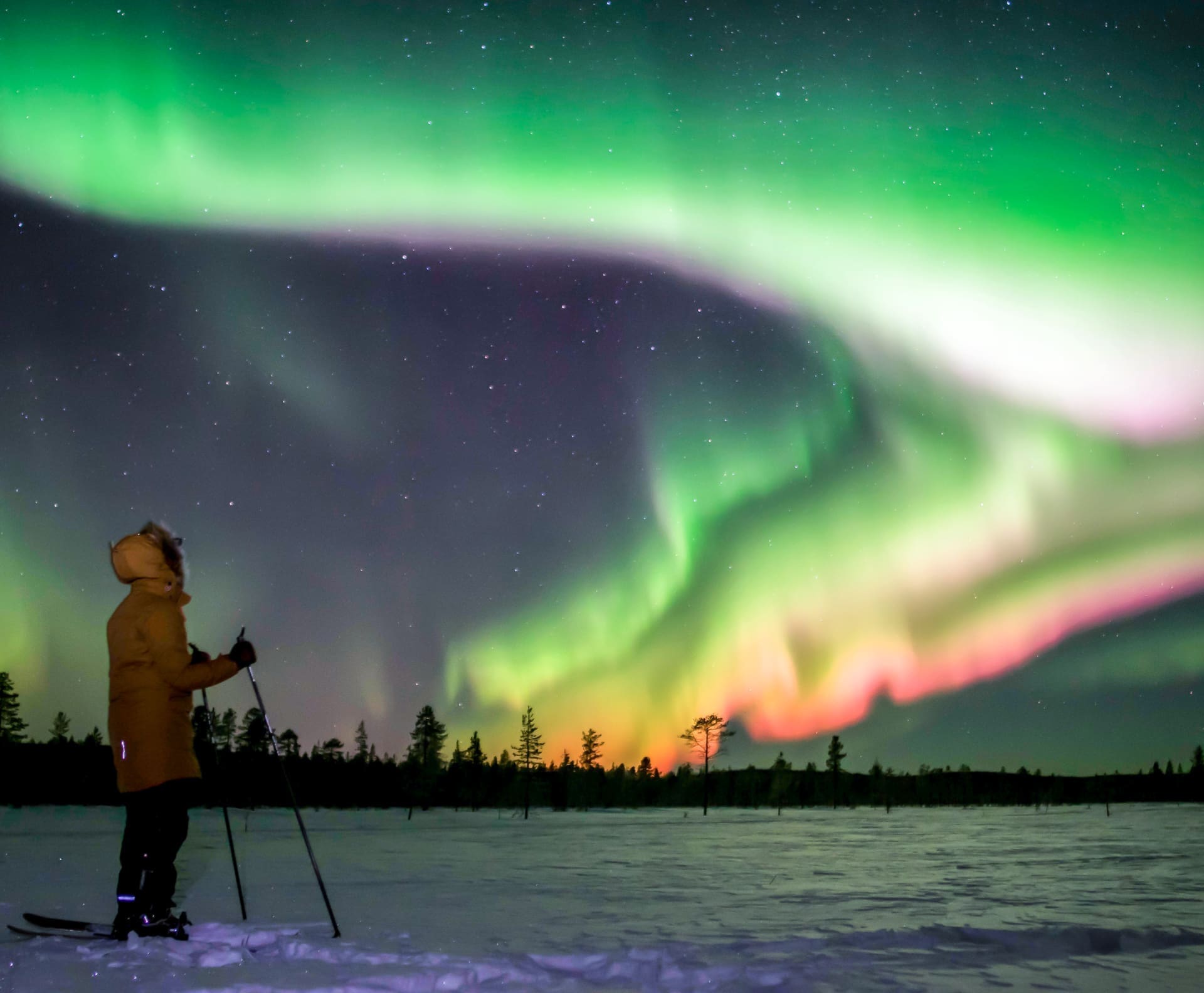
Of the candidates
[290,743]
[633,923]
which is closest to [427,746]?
[290,743]

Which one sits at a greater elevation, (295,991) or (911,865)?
(295,991)

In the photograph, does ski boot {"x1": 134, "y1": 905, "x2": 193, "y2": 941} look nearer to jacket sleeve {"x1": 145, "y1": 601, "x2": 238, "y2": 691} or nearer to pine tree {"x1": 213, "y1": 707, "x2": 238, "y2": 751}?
jacket sleeve {"x1": 145, "y1": 601, "x2": 238, "y2": 691}

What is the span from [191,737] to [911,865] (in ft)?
37.2

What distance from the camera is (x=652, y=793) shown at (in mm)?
153875

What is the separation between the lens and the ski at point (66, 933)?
5680mm

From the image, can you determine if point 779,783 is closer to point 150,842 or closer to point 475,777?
point 475,777

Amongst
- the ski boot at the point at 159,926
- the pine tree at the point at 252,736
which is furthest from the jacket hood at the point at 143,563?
the pine tree at the point at 252,736

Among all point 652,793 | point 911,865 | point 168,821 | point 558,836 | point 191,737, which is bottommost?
point 652,793

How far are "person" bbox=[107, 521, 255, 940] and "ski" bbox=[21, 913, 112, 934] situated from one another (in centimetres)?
21

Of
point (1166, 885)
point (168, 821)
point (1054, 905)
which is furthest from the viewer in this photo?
point (1166, 885)

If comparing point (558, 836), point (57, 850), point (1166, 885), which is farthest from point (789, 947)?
point (558, 836)

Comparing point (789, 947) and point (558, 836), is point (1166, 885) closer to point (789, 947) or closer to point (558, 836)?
point (789, 947)

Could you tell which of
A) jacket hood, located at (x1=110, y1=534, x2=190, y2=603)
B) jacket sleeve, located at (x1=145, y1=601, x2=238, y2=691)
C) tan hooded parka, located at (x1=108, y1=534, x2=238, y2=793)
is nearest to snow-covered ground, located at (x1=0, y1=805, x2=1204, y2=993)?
tan hooded parka, located at (x1=108, y1=534, x2=238, y2=793)

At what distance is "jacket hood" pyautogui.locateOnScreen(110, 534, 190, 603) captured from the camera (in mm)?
5961
